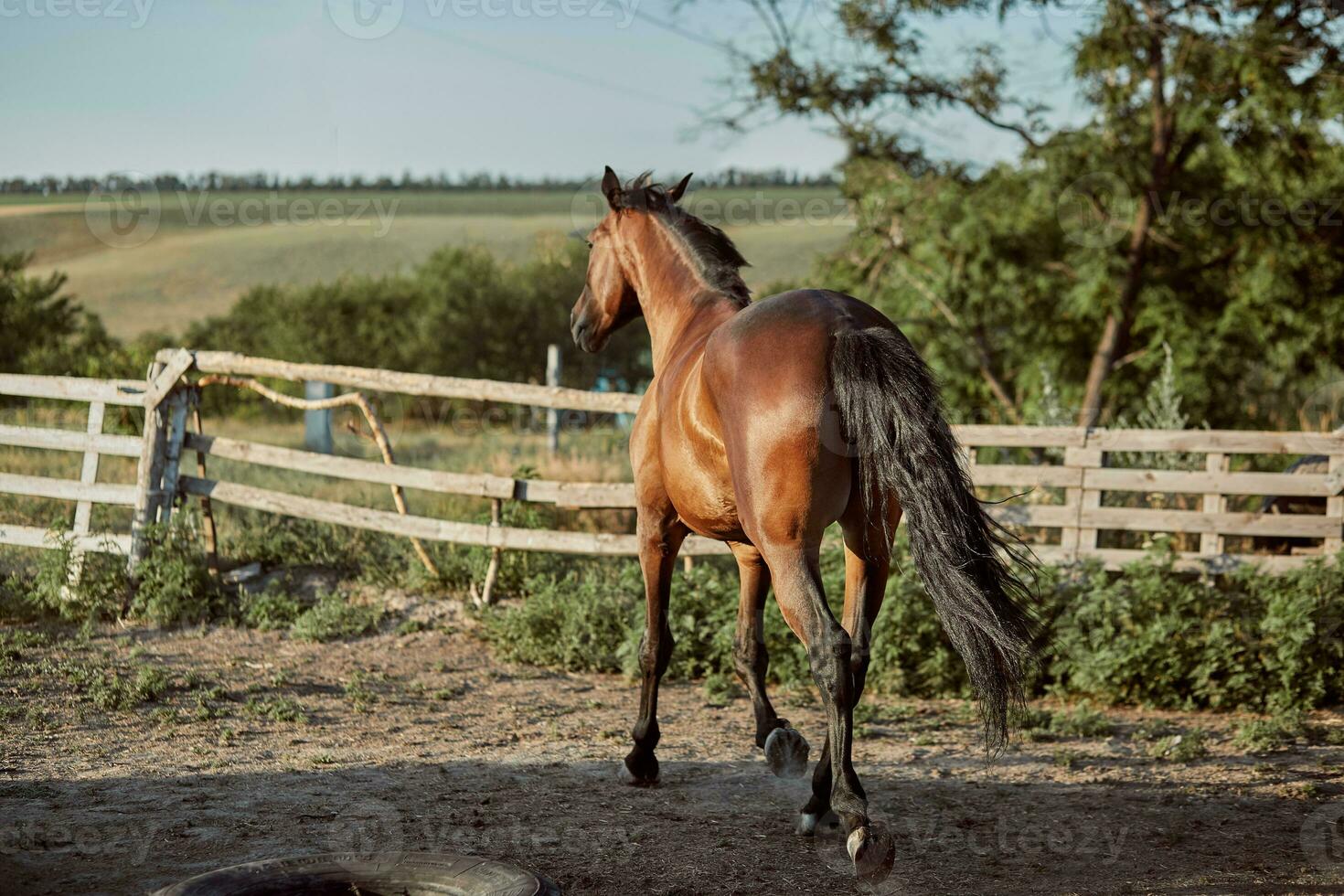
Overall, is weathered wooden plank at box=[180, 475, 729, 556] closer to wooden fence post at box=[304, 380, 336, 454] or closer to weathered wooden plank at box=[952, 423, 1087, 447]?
weathered wooden plank at box=[952, 423, 1087, 447]

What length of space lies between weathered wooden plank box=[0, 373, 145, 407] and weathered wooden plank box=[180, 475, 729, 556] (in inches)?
28.6

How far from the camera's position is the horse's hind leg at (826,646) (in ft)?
11.9

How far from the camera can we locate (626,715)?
6.05m

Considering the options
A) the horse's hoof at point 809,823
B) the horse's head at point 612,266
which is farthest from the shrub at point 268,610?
the horse's hoof at point 809,823

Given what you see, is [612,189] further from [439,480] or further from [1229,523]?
[1229,523]

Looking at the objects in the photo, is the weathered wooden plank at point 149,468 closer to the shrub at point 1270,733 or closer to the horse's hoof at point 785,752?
the horse's hoof at point 785,752

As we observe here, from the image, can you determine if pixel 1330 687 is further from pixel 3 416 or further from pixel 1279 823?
pixel 3 416

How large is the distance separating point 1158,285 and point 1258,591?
10.1m

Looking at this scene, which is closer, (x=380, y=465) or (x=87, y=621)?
(x=87, y=621)

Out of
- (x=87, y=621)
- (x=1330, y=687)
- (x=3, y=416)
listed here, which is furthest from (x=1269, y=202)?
(x=3, y=416)

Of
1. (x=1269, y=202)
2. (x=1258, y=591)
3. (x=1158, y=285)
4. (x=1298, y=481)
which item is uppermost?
(x=1269, y=202)

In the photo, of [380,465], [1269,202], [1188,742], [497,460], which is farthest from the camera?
[1269,202]

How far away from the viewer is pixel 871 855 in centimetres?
340

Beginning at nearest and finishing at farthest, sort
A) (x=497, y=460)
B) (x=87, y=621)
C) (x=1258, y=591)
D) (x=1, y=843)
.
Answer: (x=1, y=843) < (x=1258, y=591) < (x=87, y=621) < (x=497, y=460)
